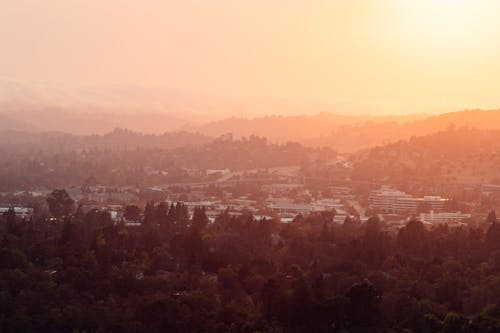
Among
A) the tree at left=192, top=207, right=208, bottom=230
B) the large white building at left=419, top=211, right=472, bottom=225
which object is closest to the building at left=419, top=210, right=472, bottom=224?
the large white building at left=419, top=211, right=472, bottom=225

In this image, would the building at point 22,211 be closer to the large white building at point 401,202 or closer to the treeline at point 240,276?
the treeline at point 240,276

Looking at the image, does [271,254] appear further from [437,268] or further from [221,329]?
[221,329]

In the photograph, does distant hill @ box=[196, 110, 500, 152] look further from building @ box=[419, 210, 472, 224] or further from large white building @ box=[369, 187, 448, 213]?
building @ box=[419, 210, 472, 224]

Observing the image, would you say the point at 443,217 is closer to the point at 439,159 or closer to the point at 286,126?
the point at 439,159

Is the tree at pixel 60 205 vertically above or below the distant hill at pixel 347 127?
below

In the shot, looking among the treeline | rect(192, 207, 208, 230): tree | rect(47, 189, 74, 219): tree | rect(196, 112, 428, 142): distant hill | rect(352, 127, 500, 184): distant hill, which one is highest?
rect(196, 112, 428, 142): distant hill

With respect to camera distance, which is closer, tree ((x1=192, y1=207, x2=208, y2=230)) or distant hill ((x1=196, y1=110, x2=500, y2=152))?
tree ((x1=192, y1=207, x2=208, y2=230))

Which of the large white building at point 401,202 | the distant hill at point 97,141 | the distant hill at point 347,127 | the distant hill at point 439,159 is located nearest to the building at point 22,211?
the large white building at point 401,202
